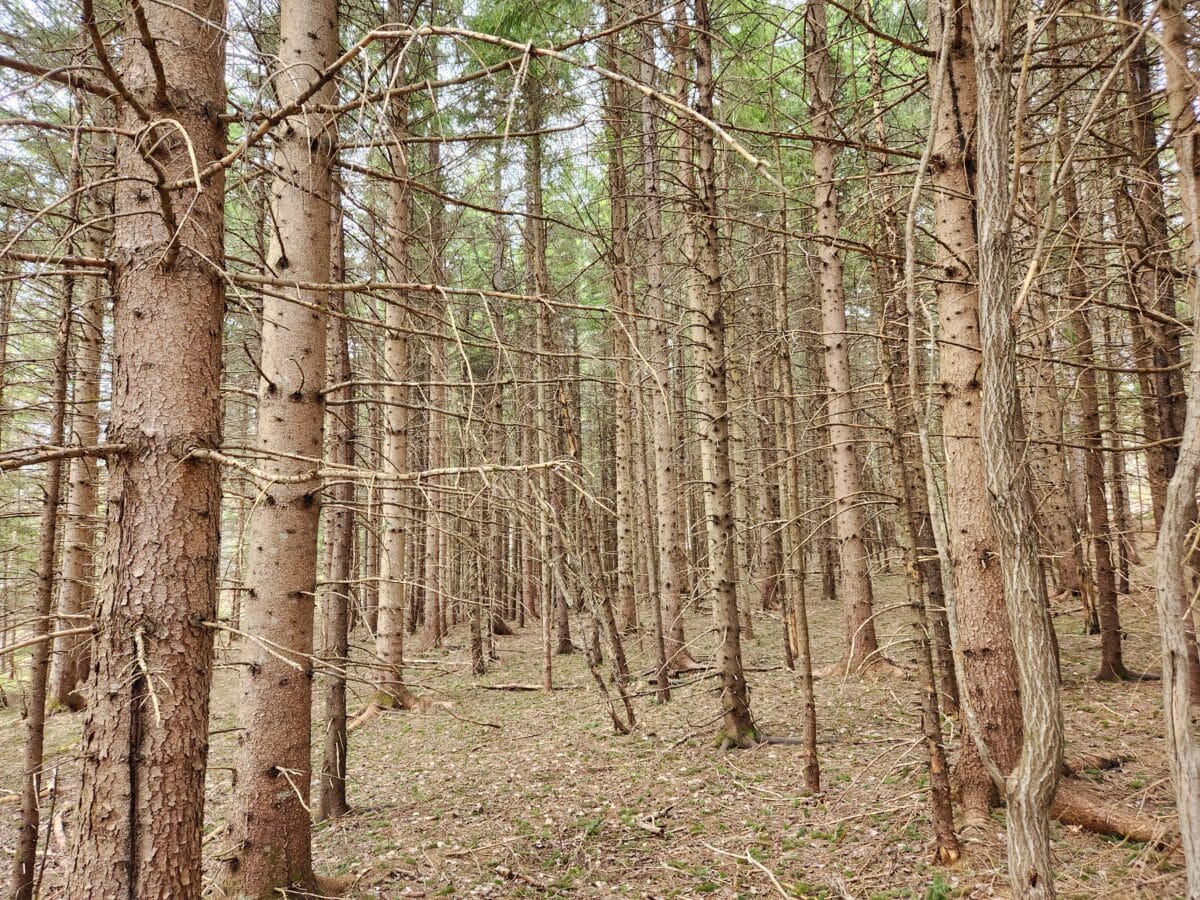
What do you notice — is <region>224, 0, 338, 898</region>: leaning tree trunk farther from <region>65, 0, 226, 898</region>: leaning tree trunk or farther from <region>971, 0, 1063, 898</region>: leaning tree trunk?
<region>971, 0, 1063, 898</region>: leaning tree trunk

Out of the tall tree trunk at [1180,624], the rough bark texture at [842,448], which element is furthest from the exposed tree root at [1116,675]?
the tall tree trunk at [1180,624]

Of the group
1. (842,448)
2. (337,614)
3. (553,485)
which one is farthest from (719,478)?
(337,614)

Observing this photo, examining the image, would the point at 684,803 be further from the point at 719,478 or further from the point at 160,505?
the point at 160,505

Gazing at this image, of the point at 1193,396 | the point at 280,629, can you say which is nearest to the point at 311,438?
the point at 280,629

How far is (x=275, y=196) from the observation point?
3.47 meters

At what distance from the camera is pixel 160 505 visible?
215cm

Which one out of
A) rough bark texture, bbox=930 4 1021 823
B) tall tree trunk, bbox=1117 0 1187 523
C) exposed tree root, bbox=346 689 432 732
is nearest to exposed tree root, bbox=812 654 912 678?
tall tree trunk, bbox=1117 0 1187 523

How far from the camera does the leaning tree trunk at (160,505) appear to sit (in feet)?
6.47

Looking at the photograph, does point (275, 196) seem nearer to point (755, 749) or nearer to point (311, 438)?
point (311, 438)

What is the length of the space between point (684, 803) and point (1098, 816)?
268 centimetres

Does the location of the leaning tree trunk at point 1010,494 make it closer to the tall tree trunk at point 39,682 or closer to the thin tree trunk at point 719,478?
the thin tree trunk at point 719,478

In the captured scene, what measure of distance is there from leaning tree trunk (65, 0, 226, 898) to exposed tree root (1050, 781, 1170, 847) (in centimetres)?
438

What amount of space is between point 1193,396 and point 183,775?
3.18 meters

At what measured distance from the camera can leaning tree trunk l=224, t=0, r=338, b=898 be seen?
11.1 feet
